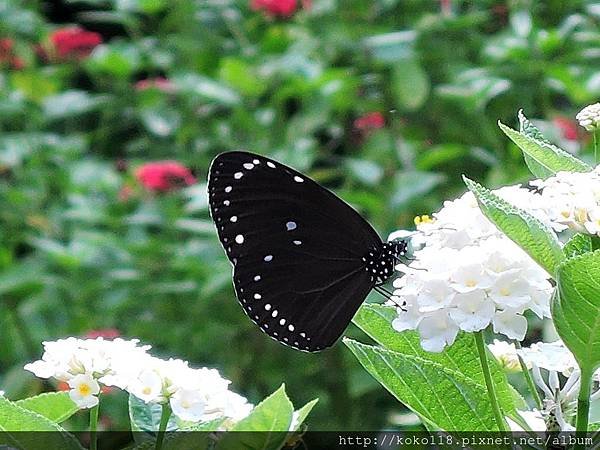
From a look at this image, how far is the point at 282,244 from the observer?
30.7 inches

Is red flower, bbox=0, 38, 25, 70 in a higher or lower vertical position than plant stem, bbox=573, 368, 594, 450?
lower

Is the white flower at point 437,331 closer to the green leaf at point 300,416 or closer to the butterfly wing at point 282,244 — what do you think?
the green leaf at point 300,416

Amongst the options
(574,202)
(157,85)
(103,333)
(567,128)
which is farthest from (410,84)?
(574,202)

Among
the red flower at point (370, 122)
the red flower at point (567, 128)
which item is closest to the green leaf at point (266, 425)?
the red flower at point (567, 128)

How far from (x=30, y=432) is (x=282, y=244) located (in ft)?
0.98

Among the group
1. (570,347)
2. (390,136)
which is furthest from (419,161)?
(570,347)

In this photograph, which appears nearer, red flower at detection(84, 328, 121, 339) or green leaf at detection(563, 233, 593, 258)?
green leaf at detection(563, 233, 593, 258)

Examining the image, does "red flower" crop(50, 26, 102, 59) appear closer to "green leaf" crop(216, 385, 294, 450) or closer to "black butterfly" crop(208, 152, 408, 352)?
"black butterfly" crop(208, 152, 408, 352)

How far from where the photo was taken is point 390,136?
189cm

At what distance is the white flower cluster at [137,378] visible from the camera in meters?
0.54

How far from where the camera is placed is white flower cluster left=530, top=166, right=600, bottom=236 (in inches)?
20.6

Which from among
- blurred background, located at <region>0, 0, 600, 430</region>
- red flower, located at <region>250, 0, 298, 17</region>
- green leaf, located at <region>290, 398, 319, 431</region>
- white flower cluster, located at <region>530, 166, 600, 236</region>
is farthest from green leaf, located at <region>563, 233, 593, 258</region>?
red flower, located at <region>250, 0, 298, 17</region>

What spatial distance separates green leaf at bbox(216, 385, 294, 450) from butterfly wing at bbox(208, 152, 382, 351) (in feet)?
0.76

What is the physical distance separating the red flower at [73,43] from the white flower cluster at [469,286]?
1.89 m
